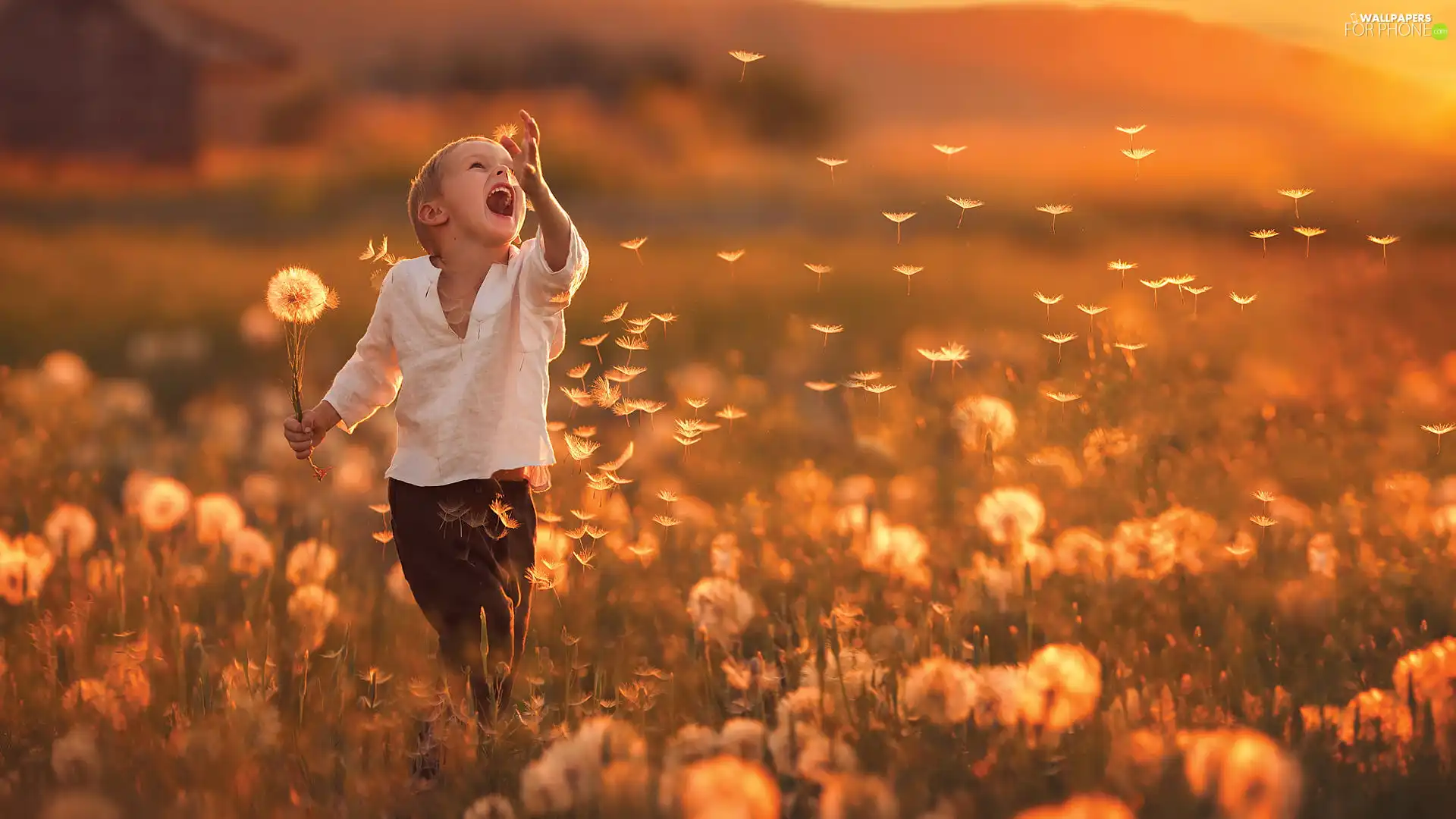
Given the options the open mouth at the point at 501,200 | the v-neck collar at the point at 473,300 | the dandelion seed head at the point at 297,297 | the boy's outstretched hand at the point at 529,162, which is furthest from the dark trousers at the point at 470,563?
the boy's outstretched hand at the point at 529,162

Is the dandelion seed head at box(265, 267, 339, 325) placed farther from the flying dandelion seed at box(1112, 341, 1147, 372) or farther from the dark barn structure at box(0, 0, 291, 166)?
the dark barn structure at box(0, 0, 291, 166)

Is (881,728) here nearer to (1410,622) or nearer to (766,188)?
(1410,622)

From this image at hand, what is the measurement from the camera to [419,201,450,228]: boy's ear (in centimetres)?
275

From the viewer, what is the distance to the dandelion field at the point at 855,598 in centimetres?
229

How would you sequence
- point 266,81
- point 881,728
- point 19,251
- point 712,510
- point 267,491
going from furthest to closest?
point 266,81 < point 19,251 < point 267,491 < point 712,510 < point 881,728

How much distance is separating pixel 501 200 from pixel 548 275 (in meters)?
0.22

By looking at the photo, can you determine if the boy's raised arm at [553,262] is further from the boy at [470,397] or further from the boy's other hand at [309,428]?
the boy's other hand at [309,428]

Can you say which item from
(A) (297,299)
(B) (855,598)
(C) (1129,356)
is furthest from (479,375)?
(C) (1129,356)

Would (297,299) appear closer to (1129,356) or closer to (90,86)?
(1129,356)

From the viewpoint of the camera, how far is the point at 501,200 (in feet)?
9.00

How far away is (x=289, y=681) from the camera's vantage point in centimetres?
296

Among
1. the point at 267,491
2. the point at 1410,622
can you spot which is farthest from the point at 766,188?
the point at 1410,622

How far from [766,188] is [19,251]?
5685 millimetres

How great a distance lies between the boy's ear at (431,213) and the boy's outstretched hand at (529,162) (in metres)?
0.33
